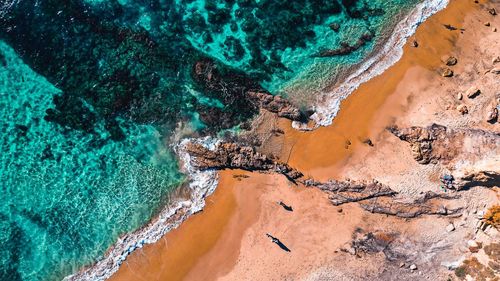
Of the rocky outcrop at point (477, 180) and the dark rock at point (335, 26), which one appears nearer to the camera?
the rocky outcrop at point (477, 180)

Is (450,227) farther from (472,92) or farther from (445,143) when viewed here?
(472,92)

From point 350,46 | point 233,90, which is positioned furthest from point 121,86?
point 350,46

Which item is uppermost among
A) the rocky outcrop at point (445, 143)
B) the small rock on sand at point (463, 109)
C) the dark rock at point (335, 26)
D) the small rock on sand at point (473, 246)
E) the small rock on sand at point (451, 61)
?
the dark rock at point (335, 26)

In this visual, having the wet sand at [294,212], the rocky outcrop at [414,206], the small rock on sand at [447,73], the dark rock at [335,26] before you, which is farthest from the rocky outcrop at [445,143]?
the dark rock at [335,26]

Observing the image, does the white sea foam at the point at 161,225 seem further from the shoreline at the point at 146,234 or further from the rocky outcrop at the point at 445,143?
the rocky outcrop at the point at 445,143

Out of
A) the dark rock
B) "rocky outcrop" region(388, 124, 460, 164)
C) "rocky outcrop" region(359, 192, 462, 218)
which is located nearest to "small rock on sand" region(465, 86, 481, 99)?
"rocky outcrop" region(388, 124, 460, 164)

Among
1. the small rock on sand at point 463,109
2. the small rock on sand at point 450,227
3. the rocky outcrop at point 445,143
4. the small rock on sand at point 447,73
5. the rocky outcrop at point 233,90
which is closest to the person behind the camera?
the rocky outcrop at point 445,143

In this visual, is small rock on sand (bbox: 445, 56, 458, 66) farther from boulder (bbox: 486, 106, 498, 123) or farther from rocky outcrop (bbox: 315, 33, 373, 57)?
rocky outcrop (bbox: 315, 33, 373, 57)

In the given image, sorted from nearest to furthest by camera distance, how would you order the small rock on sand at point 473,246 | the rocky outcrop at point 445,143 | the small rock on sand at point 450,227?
the small rock on sand at point 473,246, the rocky outcrop at point 445,143, the small rock on sand at point 450,227
